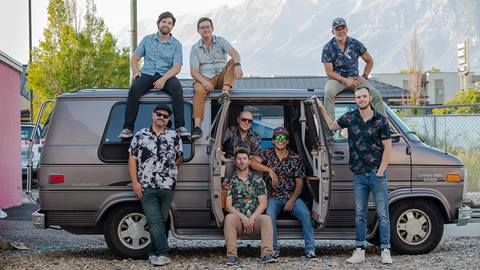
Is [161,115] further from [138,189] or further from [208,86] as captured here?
[138,189]

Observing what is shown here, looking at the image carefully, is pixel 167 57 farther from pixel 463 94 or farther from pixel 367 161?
pixel 463 94

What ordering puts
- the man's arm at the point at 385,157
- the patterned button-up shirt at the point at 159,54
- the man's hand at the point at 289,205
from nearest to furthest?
the man's arm at the point at 385,157 < the man's hand at the point at 289,205 < the patterned button-up shirt at the point at 159,54

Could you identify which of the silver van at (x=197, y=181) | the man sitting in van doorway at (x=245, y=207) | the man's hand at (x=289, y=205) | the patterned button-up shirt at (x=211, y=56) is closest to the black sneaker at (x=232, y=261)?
the man sitting in van doorway at (x=245, y=207)

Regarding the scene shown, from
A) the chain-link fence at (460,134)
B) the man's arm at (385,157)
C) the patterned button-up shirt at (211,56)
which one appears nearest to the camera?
the man's arm at (385,157)

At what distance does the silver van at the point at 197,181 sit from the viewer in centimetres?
1035

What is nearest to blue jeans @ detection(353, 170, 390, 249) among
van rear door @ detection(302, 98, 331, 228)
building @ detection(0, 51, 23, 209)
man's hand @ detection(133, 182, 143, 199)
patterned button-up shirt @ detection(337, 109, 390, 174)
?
patterned button-up shirt @ detection(337, 109, 390, 174)

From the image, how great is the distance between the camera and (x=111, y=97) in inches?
417

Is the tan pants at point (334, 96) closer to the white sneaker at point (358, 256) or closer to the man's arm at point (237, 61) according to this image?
the man's arm at point (237, 61)

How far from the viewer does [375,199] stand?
1002cm

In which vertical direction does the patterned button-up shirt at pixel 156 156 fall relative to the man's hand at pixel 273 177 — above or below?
above

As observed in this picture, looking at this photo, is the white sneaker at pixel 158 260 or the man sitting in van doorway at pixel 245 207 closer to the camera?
the white sneaker at pixel 158 260

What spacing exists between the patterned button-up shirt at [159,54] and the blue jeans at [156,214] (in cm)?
152

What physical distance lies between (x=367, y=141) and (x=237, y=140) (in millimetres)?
1600

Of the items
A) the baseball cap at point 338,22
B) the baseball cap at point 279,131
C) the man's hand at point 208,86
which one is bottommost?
the baseball cap at point 279,131
